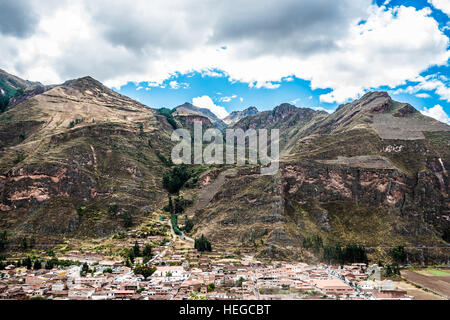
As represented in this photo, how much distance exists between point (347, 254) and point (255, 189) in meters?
21.0

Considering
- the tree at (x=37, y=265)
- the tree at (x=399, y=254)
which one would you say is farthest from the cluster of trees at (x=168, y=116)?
the tree at (x=399, y=254)

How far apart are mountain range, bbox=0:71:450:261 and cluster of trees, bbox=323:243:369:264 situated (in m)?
2.73

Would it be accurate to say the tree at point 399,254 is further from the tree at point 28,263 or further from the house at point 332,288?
the tree at point 28,263

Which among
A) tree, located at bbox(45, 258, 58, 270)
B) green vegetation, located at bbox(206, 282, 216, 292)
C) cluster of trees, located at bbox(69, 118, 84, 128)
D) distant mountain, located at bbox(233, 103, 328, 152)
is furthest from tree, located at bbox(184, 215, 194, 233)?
distant mountain, located at bbox(233, 103, 328, 152)

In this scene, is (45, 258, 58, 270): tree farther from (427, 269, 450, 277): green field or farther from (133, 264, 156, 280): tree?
(427, 269, 450, 277): green field

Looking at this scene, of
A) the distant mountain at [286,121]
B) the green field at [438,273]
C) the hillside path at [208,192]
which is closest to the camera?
the green field at [438,273]

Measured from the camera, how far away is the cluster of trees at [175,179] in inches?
3071

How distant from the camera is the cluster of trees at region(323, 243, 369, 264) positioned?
4491cm

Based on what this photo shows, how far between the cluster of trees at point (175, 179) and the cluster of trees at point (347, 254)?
42.8 m

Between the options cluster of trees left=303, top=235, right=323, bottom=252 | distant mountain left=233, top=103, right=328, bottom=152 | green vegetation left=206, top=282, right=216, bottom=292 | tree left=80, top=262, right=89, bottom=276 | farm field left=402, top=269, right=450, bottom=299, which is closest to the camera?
green vegetation left=206, top=282, right=216, bottom=292

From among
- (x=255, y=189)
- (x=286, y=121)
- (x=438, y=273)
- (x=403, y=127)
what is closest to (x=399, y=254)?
(x=438, y=273)

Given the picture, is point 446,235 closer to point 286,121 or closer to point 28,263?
point 28,263

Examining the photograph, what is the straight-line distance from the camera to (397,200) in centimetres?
5719

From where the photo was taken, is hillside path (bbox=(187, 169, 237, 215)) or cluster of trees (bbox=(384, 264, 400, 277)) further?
hillside path (bbox=(187, 169, 237, 215))
